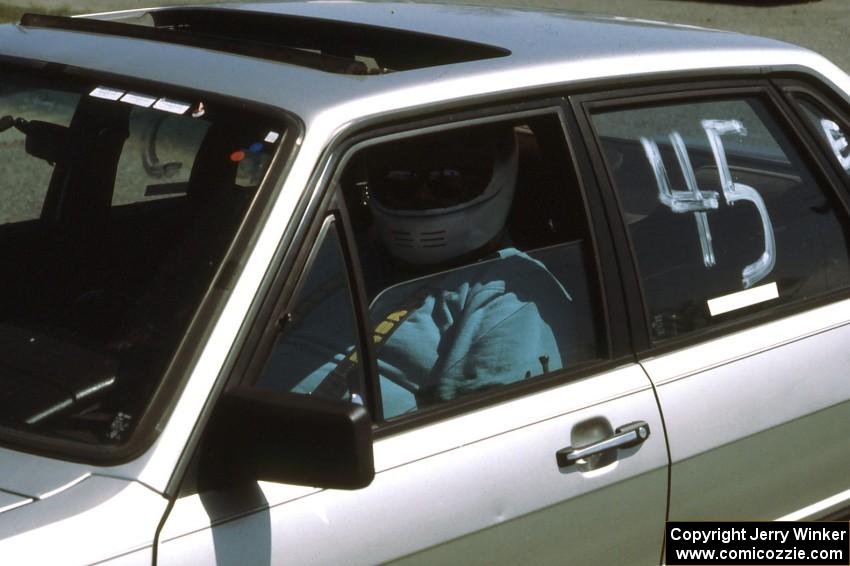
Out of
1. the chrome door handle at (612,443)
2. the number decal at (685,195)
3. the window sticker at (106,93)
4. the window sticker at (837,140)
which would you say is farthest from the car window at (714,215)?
the window sticker at (106,93)

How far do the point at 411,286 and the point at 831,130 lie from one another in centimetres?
133

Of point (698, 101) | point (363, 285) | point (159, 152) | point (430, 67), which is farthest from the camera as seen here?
point (698, 101)

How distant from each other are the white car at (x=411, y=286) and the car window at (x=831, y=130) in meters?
0.01

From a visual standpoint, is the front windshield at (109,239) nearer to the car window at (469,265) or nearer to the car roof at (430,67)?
the car roof at (430,67)

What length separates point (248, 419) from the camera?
6.65 feet

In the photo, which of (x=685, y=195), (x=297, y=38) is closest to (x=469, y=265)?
(x=685, y=195)

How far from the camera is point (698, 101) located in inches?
119

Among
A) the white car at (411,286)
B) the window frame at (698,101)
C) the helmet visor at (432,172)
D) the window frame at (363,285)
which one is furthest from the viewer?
the window frame at (698,101)

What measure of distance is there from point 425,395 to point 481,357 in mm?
189

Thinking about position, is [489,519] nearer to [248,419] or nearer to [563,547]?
[563,547]

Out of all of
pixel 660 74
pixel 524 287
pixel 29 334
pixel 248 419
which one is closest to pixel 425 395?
pixel 524 287

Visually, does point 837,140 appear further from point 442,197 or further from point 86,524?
point 86,524

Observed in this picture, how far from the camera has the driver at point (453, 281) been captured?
2.58m

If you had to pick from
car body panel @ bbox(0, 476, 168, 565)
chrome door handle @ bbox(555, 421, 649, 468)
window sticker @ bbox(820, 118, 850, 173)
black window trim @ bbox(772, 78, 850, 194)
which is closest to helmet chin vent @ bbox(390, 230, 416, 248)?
chrome door handle @ bbox(555, 421, 649, 468)
